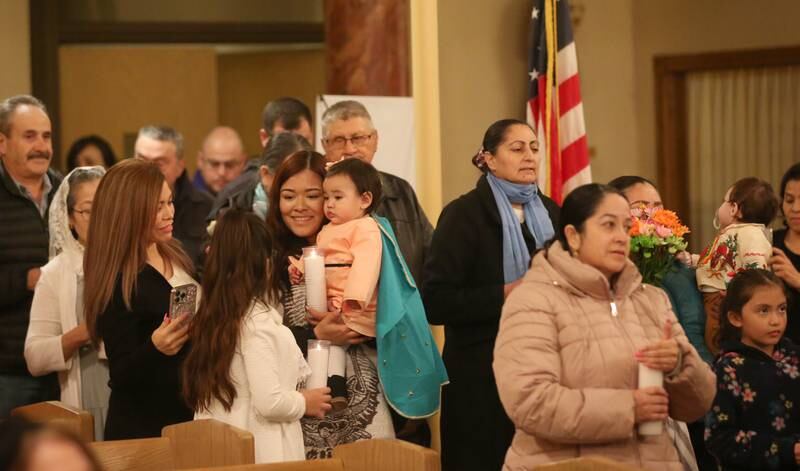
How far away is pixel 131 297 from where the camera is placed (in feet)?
13.7

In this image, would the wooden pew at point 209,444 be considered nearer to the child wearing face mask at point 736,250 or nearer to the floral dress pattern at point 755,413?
the floral dress pattern at point 755,413

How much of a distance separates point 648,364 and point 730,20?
4.95 m

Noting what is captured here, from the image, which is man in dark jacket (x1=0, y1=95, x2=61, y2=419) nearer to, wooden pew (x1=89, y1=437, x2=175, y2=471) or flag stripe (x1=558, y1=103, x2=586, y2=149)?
wooden pew (x1=89, y1=437, x2=175, y2=471)

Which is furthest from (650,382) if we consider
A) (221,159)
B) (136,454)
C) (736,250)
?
(221,159)

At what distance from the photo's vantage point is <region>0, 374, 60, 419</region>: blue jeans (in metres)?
4.98

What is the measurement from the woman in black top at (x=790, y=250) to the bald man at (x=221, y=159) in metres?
3.57

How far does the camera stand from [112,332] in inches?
164

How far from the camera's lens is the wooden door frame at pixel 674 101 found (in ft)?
26.0

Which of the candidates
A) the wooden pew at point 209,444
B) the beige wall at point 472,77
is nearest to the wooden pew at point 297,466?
the wooden pew at point 209,444

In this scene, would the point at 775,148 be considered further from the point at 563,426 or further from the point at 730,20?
the point at 563,426

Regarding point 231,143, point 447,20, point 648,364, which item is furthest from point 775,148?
point 648,364

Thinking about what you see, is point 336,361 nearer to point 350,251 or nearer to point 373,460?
point 350,251

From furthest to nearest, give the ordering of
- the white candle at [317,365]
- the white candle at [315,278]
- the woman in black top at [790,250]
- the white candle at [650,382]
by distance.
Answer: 1. the woman in black top at [790,250]
2. the white candle at [315,278]
3. the white candle at [317,365]
4. the white candle at [650,382]

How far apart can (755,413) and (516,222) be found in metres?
0.99
